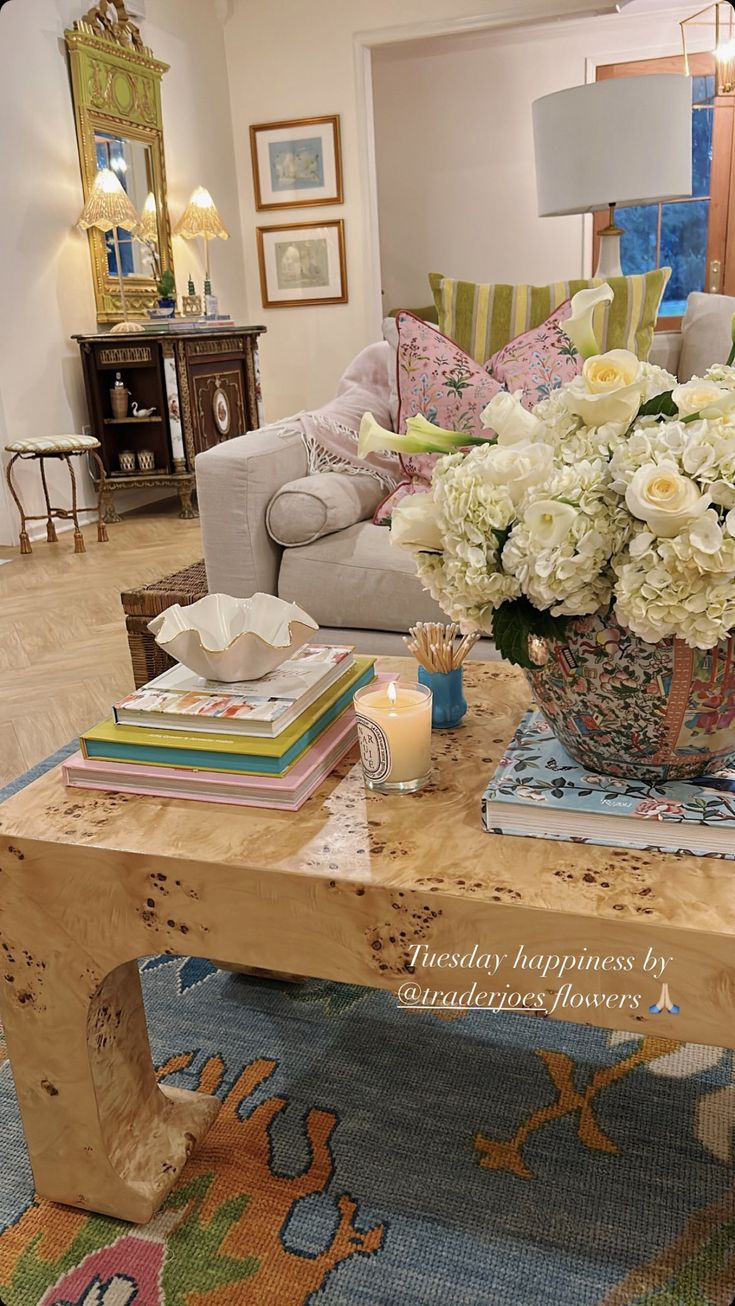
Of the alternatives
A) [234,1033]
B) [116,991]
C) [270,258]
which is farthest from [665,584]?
[270,258]

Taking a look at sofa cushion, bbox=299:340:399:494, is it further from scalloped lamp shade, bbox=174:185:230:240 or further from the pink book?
scalloped lamp shade, bbox=174:185:230:240

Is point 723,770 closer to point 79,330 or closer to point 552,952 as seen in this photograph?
point 552,952

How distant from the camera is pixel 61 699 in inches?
106

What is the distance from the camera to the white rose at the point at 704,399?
2.54 ft

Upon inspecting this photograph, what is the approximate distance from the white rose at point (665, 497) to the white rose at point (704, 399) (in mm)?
65

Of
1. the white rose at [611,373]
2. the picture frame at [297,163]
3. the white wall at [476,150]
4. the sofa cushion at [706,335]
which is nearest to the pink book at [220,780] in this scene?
the white rose at [611,373]

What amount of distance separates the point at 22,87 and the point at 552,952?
187 inches

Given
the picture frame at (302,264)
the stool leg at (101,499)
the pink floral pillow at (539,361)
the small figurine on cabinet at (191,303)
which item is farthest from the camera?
the picture frame at (302,264)

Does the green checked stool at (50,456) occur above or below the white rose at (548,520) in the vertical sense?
below

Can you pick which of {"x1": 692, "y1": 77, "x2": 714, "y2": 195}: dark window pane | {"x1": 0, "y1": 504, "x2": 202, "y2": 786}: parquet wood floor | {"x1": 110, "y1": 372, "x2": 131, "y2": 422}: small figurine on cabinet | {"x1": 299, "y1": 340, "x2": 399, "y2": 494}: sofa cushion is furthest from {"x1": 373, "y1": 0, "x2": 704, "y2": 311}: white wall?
{"x1": 299, "y1": 340, "x2": 399, "y2": 494}: sofa cushion

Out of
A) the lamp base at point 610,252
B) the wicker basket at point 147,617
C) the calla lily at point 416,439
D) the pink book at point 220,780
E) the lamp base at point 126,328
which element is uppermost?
the lamp base at point 610,252

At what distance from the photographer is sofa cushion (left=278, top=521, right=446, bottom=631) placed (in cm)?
210

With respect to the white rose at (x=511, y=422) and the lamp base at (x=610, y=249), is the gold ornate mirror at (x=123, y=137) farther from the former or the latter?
the white rose at (x=511, y=422)

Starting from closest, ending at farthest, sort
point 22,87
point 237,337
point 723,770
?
1. point 723,770
2. point 22,87
3. point 237,337
